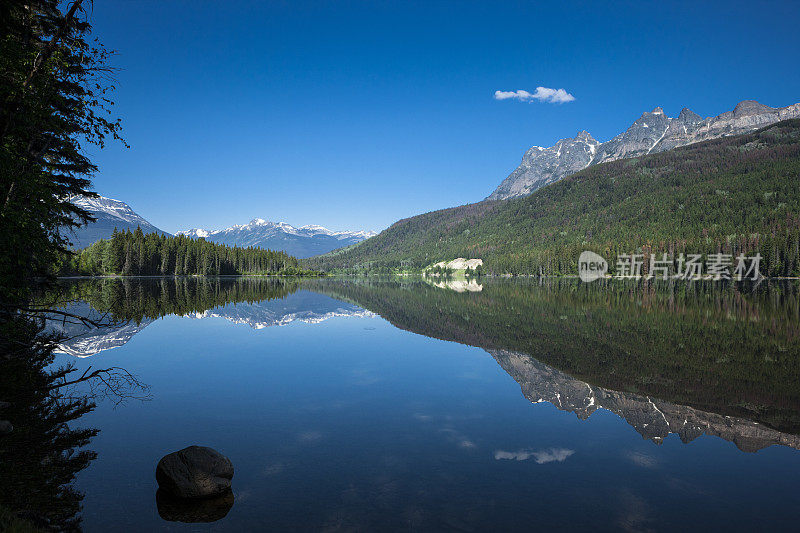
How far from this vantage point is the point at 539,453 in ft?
39.4

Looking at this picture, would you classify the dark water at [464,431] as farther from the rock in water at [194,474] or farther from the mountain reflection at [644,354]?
the rock in water at [194,474]

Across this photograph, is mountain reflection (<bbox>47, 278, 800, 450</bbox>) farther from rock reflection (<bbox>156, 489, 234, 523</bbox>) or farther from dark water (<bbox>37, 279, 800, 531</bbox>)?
rock reflection (<bbox>156, 489, 234, 523</bbox>)

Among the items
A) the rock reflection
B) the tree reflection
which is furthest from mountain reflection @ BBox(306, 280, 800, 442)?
the tree reflection

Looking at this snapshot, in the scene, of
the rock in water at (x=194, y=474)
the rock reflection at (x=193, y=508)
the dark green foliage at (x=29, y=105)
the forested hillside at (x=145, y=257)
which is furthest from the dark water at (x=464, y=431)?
the forested hillside at (x=145, y=257)

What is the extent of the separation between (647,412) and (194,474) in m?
15.1

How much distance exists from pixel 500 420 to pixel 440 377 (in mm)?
6393

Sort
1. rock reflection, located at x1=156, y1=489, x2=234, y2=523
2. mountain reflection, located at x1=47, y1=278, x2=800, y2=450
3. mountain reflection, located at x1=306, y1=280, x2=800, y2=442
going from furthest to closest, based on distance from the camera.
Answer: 1. mountain reflection, located at x1=47, y1=278, x2=800, y2=450
2. mountain reflection, located at x1=306, y1=280, x2=800, y2=442
3. rock reflection, located at x1=156, y1=489, x2=234, y2=523

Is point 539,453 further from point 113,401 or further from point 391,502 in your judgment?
point 113,401

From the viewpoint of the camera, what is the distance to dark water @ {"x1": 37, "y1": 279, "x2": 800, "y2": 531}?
29.2 feet

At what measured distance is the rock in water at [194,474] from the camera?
9359mm

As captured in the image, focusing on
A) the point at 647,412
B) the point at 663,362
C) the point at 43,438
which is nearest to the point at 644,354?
the point at 663,362

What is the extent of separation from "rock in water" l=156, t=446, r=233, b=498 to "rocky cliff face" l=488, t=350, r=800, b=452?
1201 cm

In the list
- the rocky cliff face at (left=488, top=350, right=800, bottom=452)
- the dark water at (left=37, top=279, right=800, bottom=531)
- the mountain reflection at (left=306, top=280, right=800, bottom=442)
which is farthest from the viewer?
the mountain reflection at (left=306, top=280, right=800, bottom=442)

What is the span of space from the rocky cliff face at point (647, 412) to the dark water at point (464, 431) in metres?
0.09
